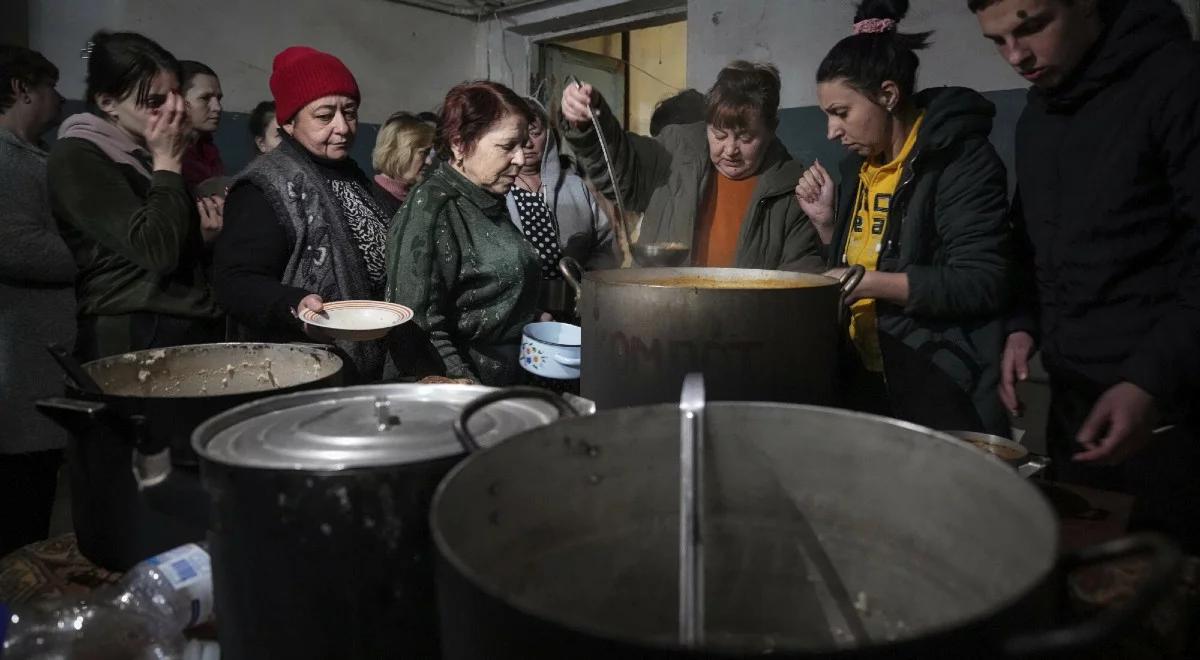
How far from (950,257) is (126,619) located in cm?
173

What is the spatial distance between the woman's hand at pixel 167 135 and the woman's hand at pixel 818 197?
5.76 feet

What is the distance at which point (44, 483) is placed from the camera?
211cm

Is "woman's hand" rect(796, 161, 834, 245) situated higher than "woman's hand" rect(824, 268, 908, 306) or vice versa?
"woman's hand" rect(796, 161, 834, 245)

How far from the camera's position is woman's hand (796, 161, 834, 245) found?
229 cm

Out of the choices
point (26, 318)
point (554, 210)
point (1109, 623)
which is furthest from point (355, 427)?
point (554, 210)

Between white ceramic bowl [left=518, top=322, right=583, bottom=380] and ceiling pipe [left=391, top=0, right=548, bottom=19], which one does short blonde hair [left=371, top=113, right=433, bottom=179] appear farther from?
ceiling pipe [left=391, top=0, right=548, bottom=19]

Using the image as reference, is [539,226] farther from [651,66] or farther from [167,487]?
[651,66]

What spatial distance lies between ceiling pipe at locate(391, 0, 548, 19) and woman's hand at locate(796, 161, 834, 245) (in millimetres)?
3986

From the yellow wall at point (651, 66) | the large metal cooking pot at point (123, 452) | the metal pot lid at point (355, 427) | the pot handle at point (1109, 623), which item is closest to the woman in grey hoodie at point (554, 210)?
the large metal cooking pot at point (123, 452)

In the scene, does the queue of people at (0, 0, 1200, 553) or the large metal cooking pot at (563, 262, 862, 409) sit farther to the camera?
the queue of people at (0, 0, 1200, 553)

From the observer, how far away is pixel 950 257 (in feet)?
5.72

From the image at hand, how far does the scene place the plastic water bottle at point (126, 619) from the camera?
28.7 inches

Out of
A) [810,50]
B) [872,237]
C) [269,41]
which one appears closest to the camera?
[872,237]

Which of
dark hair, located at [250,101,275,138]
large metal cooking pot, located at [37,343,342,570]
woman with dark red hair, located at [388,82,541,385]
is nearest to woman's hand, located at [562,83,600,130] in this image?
woman with dark red hair, located at [388,82,541,385]
